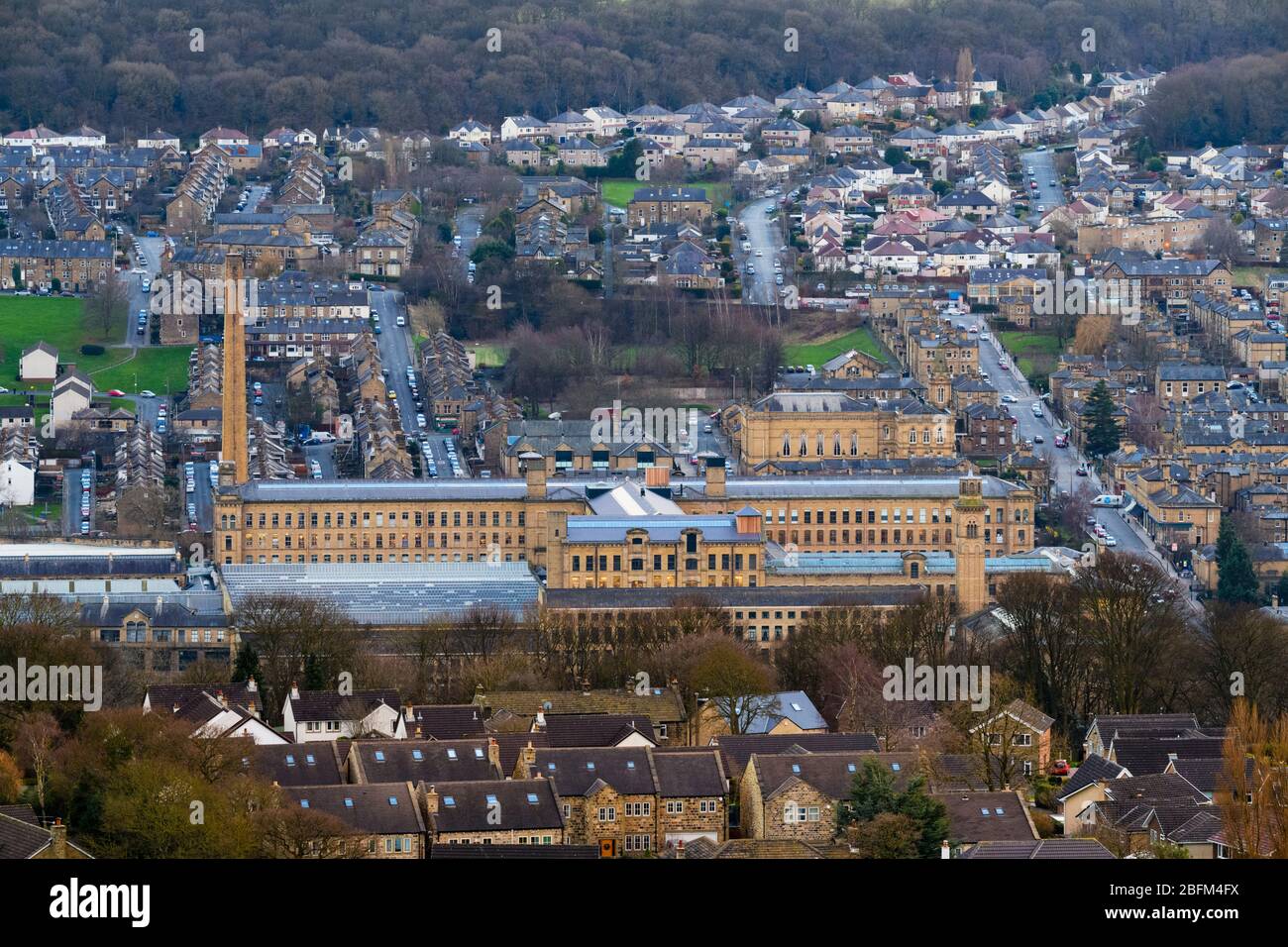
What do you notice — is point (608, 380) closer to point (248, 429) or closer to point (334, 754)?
point (248, 429)

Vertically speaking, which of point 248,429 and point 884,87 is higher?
point 884,87

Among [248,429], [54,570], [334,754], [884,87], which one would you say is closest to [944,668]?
[334,754]

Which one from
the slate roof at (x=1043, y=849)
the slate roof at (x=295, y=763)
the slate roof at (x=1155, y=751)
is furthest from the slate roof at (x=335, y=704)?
the slate roof at (x=1043, y=849)

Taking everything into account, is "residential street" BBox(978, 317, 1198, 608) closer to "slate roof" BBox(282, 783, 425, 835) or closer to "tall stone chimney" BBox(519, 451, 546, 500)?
"tall stone chimney" BBox(519, 451, 546, 500)

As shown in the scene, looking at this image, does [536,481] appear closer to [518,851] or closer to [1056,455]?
[1056,455]

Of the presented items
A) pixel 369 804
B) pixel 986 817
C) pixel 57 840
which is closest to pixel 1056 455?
pixel 986 817
